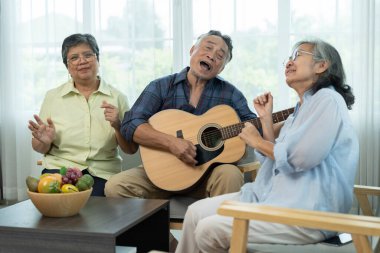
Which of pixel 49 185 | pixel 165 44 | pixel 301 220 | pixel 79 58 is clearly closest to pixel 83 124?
pixel 79 58

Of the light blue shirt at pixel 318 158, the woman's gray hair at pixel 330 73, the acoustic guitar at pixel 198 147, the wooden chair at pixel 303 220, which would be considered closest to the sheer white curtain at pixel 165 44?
the acoustic guitar at pixel 198 147

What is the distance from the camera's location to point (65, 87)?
3.18 m

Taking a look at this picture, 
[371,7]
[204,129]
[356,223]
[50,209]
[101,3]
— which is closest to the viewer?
[356,223]

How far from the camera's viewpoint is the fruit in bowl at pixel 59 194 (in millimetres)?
2104

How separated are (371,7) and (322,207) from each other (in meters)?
2.06

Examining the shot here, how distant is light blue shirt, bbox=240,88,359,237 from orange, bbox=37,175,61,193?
2.63ft

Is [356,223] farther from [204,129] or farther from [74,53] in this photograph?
[74,53]

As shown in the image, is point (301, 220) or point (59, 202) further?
point (59, 202)

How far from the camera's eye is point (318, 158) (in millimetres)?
1927

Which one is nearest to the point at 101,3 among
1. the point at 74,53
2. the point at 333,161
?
the point at 74,53

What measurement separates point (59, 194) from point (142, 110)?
94 centimetres

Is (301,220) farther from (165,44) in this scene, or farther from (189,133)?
(165,44)

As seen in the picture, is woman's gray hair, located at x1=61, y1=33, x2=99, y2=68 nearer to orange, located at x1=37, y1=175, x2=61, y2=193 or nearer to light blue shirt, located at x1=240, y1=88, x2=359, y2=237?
orange, located at x1=37, y1=175, x2=61, y2=193

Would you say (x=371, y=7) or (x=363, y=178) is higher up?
(x=371, y=7)
